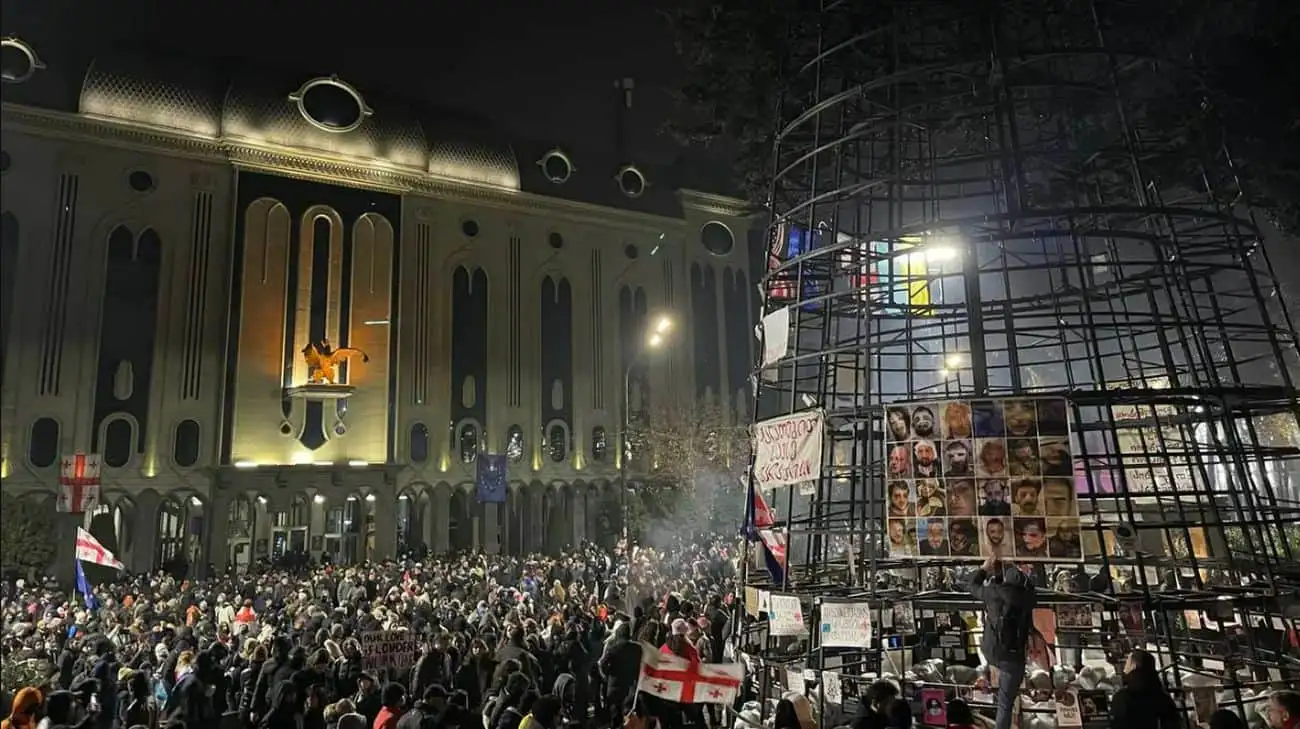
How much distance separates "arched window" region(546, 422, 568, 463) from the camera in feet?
138

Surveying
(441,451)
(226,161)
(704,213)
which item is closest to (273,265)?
(226,161)

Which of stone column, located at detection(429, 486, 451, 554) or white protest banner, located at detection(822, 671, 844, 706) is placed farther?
stone column, located at detection(429, 486, 451, 554)

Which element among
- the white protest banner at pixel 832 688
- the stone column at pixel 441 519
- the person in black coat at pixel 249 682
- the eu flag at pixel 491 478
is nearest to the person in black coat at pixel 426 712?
the white protest banner at pixel 832 688

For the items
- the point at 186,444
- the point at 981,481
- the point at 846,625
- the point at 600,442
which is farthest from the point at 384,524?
the point at 981,481

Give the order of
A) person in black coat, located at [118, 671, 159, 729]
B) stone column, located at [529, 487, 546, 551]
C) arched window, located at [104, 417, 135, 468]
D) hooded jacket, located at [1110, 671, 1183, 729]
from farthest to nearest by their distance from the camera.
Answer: stone column, located at [529, 487, 546, 551]
arched window, located at [104, 417, 135, 468]
person in black coat, located at [118, 671, 159, 729]
hooded jacket, located at [1110, 671, 1183, 729]

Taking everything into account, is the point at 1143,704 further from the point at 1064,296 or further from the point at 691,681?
the point at 1064,296

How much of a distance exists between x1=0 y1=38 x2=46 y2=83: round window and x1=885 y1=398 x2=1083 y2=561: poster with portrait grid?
21.6ft

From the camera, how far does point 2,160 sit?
5719 millimetres

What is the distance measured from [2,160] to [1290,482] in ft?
90.1

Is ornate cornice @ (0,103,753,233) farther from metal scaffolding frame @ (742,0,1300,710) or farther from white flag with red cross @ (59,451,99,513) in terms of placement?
metal scaffolding frame @ (742,0,1300,710)

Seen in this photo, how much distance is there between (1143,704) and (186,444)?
35423mm

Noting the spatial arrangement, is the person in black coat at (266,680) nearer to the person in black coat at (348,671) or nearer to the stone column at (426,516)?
the person in black coat at (348,671)

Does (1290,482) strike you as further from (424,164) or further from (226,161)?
(226,161)

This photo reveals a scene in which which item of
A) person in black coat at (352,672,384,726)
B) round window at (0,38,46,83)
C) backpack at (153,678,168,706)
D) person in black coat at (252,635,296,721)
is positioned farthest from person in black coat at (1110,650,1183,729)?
backpack at (153,678,168,706)
